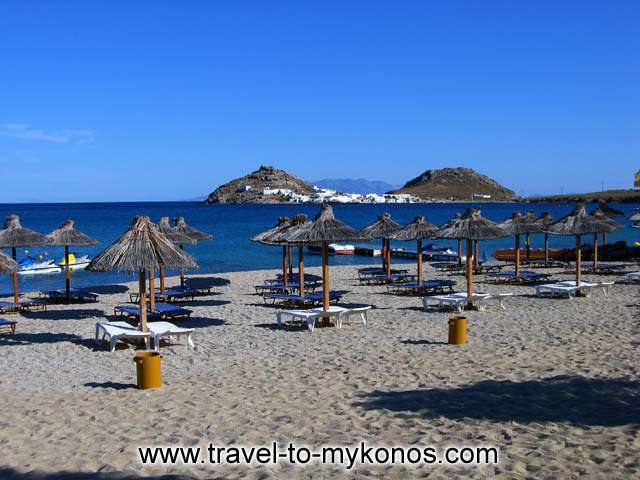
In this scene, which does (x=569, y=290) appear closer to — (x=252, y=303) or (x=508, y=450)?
(x=252, y=303)

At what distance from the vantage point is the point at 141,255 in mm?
12164

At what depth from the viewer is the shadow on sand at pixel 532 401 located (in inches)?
275

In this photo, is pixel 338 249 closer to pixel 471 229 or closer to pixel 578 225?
pixel 578 225

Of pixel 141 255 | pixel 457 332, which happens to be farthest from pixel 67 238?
pixel 457 332

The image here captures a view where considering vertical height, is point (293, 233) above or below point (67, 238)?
above

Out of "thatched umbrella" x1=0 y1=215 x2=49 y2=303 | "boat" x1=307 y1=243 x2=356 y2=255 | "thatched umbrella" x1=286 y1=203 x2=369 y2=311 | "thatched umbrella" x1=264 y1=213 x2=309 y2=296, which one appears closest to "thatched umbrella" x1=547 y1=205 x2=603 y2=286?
"thatched umbrella" x1=286 y1=203 x2=369 y2=311

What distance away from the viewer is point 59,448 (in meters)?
6.64

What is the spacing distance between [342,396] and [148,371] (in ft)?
8.99

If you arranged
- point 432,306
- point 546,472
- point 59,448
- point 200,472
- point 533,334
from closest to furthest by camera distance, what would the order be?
point 546,472 → point 200,472 → point 59,448 → point 533,334 → point 432,306

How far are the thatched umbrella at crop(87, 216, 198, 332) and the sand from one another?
148 cm

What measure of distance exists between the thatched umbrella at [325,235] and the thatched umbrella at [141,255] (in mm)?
3042

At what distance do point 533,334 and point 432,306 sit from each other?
487cm

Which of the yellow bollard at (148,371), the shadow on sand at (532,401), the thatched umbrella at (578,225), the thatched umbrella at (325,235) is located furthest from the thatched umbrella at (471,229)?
the yellow bollard at (148,371)

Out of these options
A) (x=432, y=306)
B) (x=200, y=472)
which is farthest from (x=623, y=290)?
(x=200, y=472)
